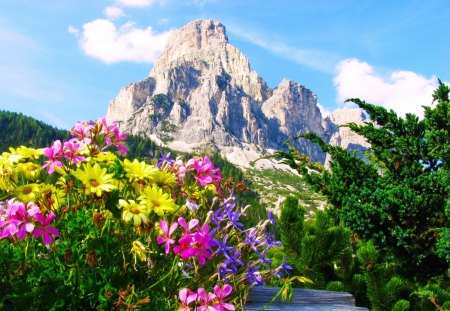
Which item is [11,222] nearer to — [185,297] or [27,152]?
[27,152]

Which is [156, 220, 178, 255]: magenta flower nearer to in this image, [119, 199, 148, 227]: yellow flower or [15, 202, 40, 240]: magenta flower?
[119, 199, 148, 227]: yellow flower

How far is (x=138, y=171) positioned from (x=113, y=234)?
377 mm

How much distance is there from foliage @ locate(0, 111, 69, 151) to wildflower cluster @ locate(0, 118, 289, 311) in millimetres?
155151

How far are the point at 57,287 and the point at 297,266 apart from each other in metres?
4.17

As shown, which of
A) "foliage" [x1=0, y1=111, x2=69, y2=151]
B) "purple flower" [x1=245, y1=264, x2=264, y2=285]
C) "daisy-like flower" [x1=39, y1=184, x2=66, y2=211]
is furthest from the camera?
"foliage" [x1=0, y1=111, x2=69, y2=151]

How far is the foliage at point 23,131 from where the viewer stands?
145750mm

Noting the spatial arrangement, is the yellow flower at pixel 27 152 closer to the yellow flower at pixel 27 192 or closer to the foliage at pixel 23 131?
the yellow flower at pixel 27 192

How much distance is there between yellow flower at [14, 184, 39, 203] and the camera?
6.55ft

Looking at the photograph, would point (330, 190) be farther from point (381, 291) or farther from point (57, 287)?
point (57, 287)

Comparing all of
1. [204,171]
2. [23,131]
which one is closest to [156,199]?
[204,171]

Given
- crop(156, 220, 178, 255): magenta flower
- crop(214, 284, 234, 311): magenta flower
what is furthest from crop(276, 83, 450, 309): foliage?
crop(156, 220, 178, 255): magenta flower

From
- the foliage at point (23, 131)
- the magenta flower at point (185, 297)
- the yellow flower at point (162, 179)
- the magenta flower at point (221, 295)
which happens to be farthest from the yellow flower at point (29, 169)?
the foliage at point (23, 131)

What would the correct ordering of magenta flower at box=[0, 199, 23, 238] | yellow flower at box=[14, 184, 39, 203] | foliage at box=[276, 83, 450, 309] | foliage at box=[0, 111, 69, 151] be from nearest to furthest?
magenta flower at box=[0, 199, 23, 238] → yellow flower at box=[14, 184, 39, 203] → foliage at box=[276, 83, 450, 309] → foliage at box=[0, 111, 69, 151]

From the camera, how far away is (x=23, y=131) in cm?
15188
